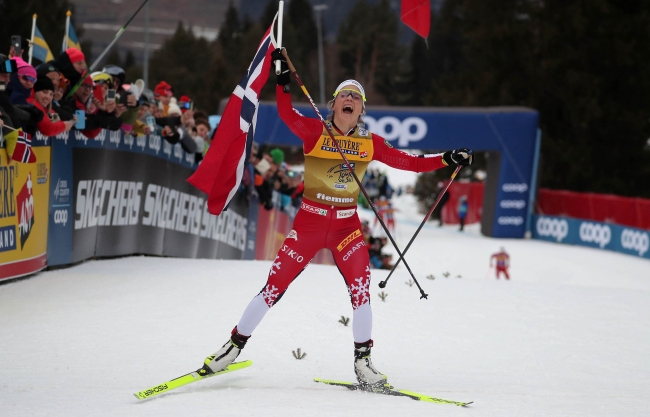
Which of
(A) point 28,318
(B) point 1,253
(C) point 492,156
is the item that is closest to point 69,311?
(A) point 28,318

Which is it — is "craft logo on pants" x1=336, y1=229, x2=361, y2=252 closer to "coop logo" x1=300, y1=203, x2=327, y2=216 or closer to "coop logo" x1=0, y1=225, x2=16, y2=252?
"coop logo" x1=300, y1=203, x2=327, y2=216

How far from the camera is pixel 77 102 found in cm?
975

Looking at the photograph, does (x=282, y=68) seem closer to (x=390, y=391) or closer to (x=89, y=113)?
(x=390, y=391)

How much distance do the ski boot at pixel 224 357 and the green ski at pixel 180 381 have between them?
27mm

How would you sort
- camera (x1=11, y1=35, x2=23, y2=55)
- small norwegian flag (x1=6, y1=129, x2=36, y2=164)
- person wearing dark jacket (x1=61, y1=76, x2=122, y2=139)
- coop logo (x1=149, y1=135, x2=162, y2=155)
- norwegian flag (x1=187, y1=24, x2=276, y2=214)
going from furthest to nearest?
1. coop logo (x1=149, y1=135, x2=162, y2=155)
2. person wearing dark jacket (x1=61, y1=76, x2=122, y2=139)
3. camera (x1=11, y1=35, x2=23, y2=55)
4. small norwegian flag (x1=6, y1=129, x2=36, y2=164)
5. norwegian flag (x1=187, y1=24, x2=276, y2=214)

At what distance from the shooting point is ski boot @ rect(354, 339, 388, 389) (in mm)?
5801

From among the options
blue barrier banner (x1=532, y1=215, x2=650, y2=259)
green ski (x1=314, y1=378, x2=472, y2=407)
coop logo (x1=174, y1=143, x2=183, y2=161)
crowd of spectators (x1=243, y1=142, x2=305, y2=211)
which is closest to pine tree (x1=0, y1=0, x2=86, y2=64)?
blue barrier banner (x1=532, y1=215, x2=650, y2=259)

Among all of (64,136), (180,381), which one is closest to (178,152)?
(64,136)

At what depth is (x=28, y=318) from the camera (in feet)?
Result: 24.3

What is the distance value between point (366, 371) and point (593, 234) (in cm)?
2301

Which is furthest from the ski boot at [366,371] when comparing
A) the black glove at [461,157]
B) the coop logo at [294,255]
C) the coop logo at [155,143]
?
the coop logo at [155,143]

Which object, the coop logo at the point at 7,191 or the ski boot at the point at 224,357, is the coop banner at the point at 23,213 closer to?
the coop logo at the point at 7,191

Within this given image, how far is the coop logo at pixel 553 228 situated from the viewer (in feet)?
94.7

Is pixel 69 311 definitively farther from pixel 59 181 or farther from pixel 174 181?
pixel 174 181
